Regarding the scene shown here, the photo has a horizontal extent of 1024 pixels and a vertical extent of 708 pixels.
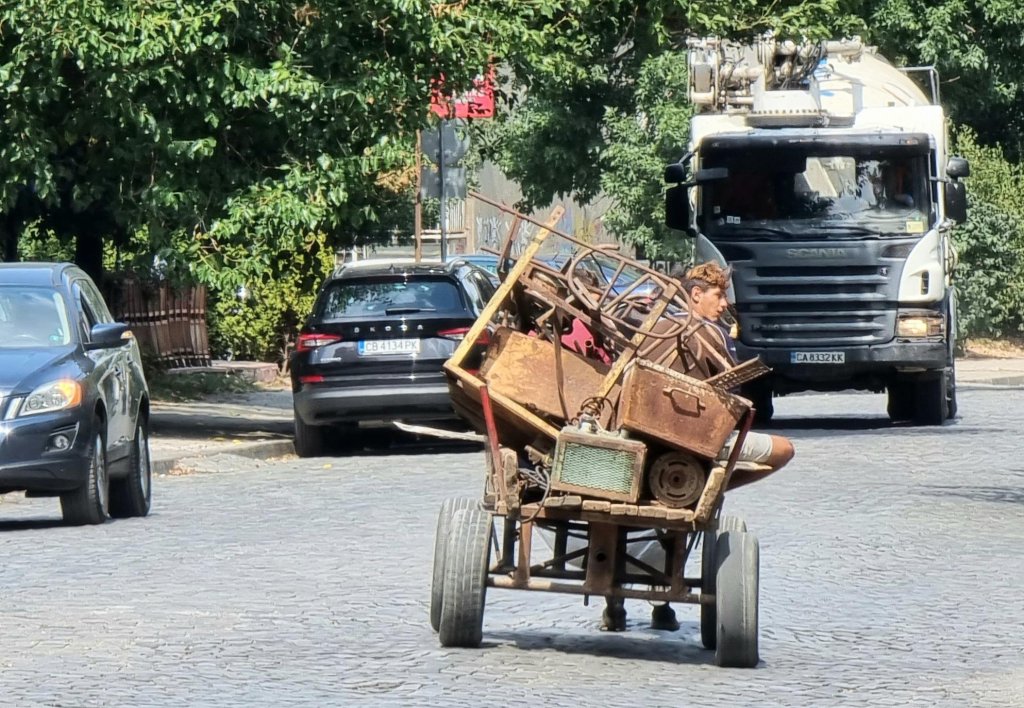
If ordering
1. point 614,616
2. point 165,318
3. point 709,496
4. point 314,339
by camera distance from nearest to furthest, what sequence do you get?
point 709,496 → point 614,616 → point 314,339 → point 165,318

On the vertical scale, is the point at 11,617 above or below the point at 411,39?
below

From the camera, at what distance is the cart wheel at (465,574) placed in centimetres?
874

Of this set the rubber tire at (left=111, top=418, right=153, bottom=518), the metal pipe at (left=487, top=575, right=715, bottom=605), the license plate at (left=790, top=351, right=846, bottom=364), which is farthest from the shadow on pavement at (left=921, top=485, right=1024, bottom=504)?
the metal pipe at (left=487, top=575, right=715, bottom=605)

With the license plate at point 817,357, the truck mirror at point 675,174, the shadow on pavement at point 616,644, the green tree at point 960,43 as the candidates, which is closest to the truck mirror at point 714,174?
the truck mirror at point 675,174

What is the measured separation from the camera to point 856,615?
33.8ft

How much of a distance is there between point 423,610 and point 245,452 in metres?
10.1

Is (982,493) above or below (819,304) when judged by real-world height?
below

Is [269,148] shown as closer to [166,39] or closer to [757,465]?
[166,39]

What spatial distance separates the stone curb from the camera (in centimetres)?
1862

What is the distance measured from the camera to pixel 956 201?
883 inches

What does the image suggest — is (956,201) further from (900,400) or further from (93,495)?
(93,495)

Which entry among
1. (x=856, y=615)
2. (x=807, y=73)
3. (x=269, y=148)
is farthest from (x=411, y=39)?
(x=856, y=615)

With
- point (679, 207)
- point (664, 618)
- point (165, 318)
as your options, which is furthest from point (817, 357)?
point (664, 618)

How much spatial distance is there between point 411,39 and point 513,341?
40.1 feet
